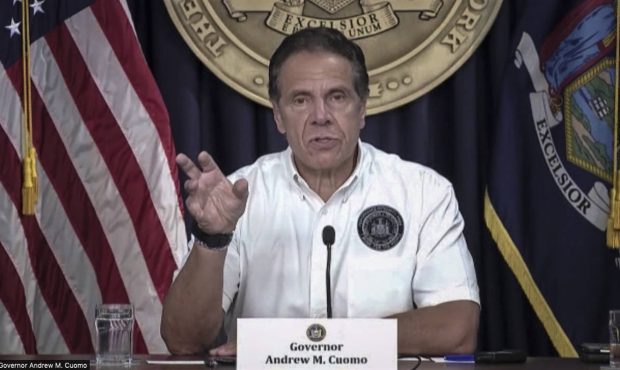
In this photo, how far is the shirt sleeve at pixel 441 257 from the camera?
3.05m

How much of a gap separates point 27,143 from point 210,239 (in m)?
1.37

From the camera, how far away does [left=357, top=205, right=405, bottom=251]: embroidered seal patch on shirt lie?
3.16 m

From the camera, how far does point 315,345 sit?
7.43 ft

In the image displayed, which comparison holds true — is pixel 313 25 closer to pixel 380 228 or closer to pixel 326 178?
pixel 326 178

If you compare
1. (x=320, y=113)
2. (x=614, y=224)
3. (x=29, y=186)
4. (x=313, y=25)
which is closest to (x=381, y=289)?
(x=320, y=113)

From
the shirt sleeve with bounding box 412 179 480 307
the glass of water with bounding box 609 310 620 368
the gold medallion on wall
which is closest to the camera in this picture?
the glass of water with bounding box 609 310 620 368

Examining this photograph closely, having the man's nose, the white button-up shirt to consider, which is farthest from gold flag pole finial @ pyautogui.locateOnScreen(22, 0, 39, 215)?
the man's nose

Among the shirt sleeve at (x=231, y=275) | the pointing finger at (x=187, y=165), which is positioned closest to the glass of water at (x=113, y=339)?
the pointing finger at (x=187, y=165)

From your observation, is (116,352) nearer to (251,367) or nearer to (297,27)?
(251,367)

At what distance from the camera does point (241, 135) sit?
414cm

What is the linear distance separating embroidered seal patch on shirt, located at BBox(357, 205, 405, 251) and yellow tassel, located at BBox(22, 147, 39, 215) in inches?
50.9

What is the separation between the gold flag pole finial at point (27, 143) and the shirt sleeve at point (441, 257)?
145 cm

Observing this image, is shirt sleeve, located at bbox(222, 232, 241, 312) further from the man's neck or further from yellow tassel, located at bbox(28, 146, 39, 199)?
yellow tassel, located at bbox(28, 146, 39, 199)
